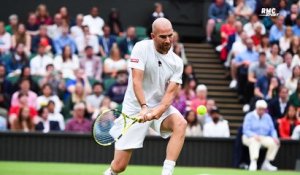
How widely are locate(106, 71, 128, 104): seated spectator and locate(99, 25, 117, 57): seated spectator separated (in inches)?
72.4

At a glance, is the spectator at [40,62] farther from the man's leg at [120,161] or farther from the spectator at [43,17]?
the man's leg at [120,161]

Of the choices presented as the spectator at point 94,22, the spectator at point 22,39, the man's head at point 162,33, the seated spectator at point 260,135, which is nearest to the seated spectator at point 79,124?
the spectator at point 22,39

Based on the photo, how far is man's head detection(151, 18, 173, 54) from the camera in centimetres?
1027

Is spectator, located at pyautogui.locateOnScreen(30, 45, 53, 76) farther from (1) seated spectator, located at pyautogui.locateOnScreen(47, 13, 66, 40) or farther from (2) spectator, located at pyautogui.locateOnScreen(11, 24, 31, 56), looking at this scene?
(1) seated spectator, located at pyautogui.locateOnScreen(47, 13, 66, 40)

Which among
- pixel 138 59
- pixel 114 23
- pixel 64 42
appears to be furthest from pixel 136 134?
pixel 114 23

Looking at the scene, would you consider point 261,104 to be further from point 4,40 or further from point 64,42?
point 4,40

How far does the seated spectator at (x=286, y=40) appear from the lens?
22375 mm

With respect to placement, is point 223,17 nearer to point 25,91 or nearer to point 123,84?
point 123,84

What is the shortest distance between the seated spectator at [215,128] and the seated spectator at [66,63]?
3366 mm

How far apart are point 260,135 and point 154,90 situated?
27.2 ft

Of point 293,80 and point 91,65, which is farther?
point 293,80

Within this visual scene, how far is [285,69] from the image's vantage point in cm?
2158

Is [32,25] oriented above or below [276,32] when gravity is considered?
above

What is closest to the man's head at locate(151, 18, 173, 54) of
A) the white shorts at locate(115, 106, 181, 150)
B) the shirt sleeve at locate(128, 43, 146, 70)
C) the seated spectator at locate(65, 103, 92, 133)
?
the shirt sleeve at locate(128, 43, 146, 70)
